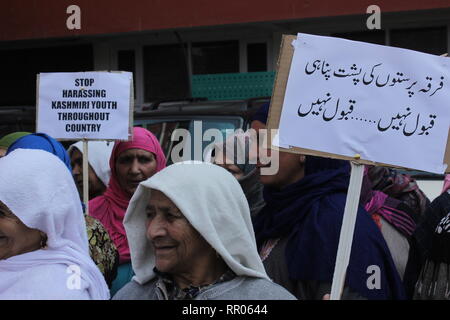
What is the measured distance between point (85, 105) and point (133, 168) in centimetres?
52

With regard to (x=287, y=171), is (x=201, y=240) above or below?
below

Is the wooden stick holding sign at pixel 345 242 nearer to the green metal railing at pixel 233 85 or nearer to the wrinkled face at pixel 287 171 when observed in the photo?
the wrinkled face at pixel 287 171

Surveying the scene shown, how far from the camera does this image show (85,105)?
461cm

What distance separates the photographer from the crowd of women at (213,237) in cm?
239

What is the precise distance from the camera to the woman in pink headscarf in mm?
4309

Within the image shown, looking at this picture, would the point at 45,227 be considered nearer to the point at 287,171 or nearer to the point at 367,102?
the point at 287,171

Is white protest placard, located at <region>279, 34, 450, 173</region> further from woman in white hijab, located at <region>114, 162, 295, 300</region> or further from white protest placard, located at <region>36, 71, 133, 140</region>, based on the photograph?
white protest placard, located at <region>36, 71, 133, 140</region>

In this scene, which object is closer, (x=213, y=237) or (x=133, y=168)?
(x=213, y=237)

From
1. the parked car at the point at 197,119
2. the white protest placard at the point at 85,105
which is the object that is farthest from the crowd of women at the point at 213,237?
the parked car at the point at 197,119

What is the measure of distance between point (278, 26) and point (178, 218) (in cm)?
781

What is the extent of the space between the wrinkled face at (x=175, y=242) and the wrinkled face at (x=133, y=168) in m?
1.93

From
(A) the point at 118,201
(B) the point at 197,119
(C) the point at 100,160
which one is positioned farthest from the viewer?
(B) the point at 197,119

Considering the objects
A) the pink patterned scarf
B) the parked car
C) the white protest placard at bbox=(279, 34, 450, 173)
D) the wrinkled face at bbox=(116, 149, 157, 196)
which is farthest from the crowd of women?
the parked car

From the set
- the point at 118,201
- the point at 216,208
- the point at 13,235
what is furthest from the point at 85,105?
the point at 216,208
